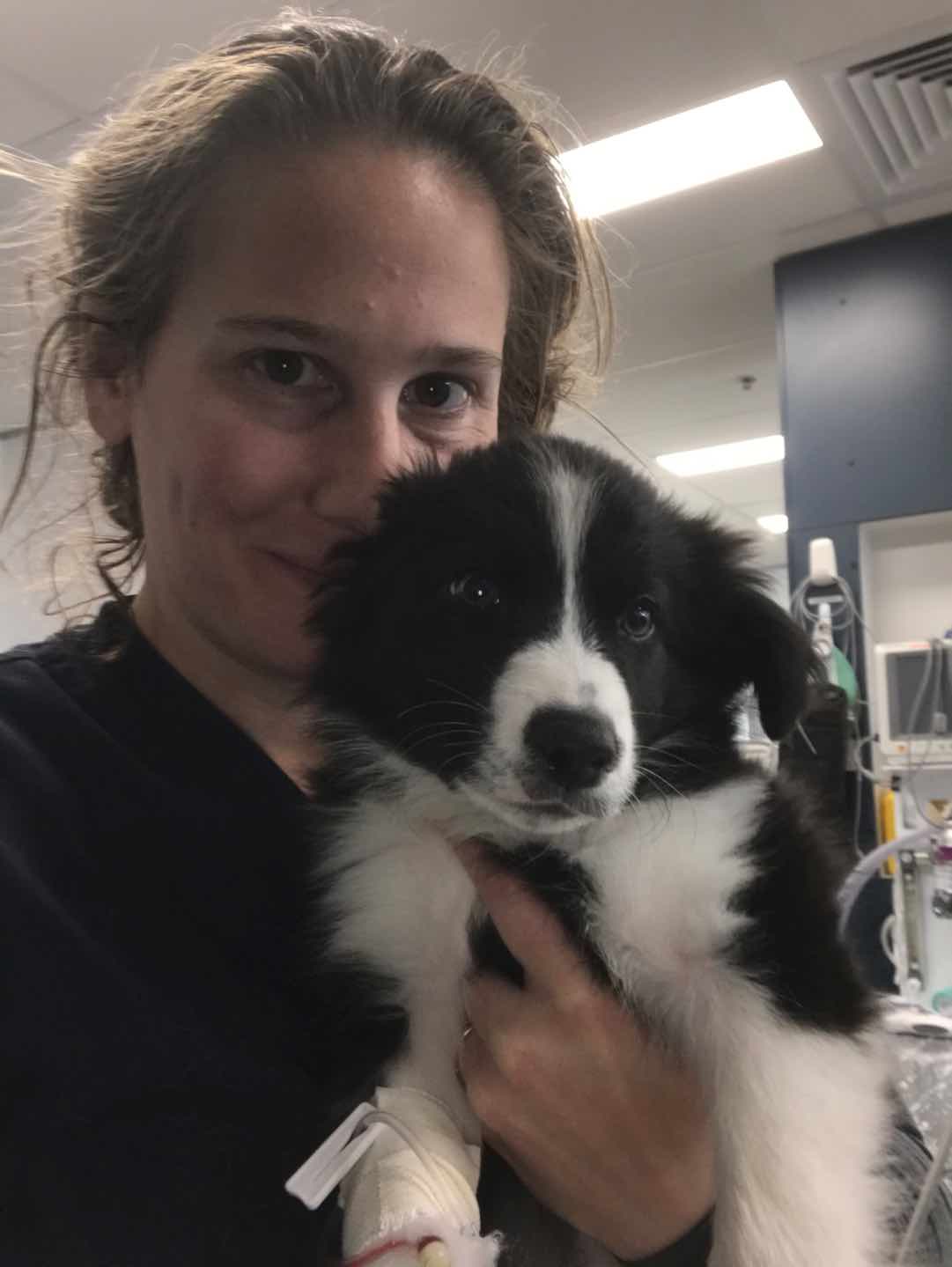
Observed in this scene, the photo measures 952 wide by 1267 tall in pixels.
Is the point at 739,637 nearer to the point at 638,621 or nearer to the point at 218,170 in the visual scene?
the point at 638,621

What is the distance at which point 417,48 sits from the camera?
5.58ft

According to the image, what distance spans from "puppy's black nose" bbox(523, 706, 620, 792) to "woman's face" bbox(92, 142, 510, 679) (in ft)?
1.45

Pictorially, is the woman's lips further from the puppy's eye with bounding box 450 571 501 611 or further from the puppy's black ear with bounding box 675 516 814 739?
the puppy's black ear with bounding box 675 516 814 739

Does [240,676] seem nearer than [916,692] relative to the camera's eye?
Yes

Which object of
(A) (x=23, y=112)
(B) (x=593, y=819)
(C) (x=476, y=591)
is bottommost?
(B) (x=593, y=819)

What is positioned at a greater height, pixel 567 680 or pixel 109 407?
pixel 109 407

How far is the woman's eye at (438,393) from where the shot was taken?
1502 mm

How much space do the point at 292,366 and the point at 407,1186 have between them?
93 cm

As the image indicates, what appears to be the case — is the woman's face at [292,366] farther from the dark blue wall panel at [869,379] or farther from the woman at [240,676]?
the dark blue wall panel at [869,379]

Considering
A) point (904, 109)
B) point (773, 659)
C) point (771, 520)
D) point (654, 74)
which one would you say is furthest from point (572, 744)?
point (771, 520)

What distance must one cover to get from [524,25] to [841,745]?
2.61 meters

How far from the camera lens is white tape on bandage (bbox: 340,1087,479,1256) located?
0.98 meters

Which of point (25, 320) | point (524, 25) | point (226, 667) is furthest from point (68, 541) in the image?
point (524, 25)

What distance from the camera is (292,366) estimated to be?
4.64ft
